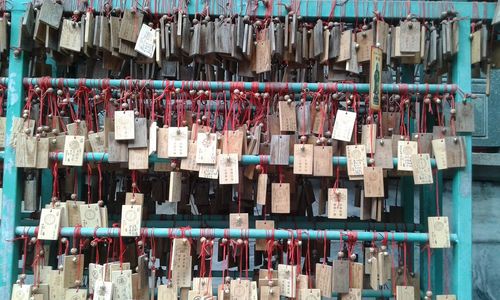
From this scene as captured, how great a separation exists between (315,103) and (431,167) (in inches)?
20.6

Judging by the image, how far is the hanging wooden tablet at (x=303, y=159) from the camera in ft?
6.97

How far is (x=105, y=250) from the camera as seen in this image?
8.34 feet

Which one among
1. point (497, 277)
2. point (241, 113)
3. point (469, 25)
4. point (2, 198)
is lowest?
point (497, 277)

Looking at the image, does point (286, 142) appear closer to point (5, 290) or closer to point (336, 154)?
point (336, 154)

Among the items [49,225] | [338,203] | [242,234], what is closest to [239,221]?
[242,234]

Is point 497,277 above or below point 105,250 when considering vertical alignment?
below

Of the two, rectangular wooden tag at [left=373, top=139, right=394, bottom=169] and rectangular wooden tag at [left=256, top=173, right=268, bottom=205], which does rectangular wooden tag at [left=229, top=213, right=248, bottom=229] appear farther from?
rectangular wooden tag at [left=373, top=139, right=394, bottom=169]

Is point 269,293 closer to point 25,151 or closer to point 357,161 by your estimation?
point 357,161

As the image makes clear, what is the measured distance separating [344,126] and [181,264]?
84 cm

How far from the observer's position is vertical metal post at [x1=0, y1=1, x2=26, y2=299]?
83.8 inches

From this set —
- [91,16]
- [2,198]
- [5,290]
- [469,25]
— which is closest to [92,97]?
[91,16]

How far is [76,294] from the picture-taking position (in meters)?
2.09

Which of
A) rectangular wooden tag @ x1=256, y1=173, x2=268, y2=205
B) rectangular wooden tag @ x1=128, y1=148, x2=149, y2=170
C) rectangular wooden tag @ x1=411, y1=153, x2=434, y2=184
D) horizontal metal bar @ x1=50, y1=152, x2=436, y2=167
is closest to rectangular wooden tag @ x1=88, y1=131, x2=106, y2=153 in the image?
horizontal metal bar @ x1=50, y1=152, x2=436, y2=167

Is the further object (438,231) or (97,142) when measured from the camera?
(97,142)
